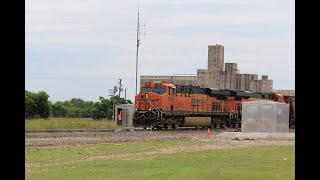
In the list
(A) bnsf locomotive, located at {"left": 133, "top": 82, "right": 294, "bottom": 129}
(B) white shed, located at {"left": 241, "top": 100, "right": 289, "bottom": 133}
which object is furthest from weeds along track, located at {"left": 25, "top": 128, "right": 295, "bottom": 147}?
(A) bnsf locomotive, located at {"left": 133, "top": 82, "right": 294, "bottom": 129}

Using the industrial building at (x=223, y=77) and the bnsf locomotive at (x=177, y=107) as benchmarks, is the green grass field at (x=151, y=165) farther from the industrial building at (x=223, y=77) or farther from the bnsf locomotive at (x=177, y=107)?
the industrial building at (x=223, y=77)

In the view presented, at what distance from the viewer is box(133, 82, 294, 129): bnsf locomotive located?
35.2 metres

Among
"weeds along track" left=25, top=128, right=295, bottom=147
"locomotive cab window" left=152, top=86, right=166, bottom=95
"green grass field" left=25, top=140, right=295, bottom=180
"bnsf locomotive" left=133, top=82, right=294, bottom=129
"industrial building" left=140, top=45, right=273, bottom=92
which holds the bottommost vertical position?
"weeds along track" left=25, top=128, right=295, bottom=147

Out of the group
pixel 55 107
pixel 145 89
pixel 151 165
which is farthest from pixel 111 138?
pixel 55 107

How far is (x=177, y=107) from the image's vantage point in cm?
3609

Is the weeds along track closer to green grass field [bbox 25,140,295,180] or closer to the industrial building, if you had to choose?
green grass field [bbox 25,140,295,180]

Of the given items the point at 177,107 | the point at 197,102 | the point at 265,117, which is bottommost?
the point at 265,117

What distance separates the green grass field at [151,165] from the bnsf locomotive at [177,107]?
59.8 ft

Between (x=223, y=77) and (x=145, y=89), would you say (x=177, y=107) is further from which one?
(x=223, y=77)

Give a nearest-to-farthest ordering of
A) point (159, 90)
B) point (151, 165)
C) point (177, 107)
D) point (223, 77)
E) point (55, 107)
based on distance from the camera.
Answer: point (151, 165) < point (159, 90) < point (177, 107) < point (55, 107) < point (223, 77)

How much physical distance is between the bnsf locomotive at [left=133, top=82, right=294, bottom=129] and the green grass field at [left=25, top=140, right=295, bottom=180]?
18.2m

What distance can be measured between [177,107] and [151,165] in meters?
23.8

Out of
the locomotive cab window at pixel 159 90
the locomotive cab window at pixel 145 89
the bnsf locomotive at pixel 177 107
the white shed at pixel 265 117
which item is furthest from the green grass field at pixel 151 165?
the locomotive cab window at pixel 145 89
